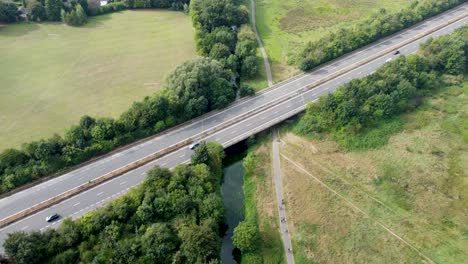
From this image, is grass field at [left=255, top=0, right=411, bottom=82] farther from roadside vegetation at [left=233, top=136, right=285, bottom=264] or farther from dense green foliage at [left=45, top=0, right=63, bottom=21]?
dense green foliage at [left=45, top=0, right=63, bottom=21]

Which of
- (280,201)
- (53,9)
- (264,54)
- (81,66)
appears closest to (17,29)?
(53,9)

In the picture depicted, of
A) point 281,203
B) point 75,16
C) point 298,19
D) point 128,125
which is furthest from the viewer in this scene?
point 298,19

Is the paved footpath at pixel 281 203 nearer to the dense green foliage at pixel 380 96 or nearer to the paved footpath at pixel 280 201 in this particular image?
the paved footpath at pixel 280 201

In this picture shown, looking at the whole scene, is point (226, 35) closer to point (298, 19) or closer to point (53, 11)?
point (298, 19)

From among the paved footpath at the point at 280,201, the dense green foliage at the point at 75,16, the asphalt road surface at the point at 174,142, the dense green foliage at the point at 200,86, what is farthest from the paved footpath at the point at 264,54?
the dense green foliage at the point at 75,16

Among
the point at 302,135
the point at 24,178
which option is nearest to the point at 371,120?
the point at 302,135

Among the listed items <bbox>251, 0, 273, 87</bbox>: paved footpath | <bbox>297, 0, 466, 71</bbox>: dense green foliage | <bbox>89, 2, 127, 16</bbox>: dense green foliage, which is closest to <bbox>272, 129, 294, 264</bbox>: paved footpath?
<bbox>251, 0, 273, 87</bbox>: paved footpath
